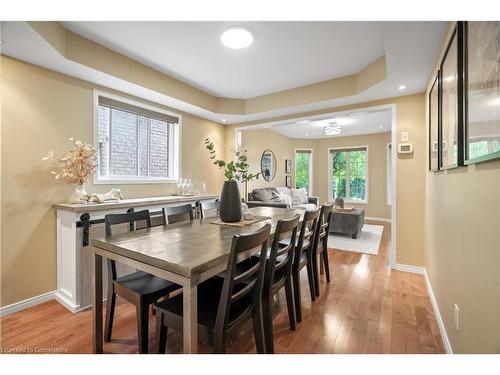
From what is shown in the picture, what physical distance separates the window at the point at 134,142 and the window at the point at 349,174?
5.40 metres

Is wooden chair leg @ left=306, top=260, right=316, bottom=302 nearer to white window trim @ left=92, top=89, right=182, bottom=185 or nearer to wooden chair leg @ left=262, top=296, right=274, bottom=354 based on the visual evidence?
wooden chair leg @ left=262, top=296, right=274, bottom=354

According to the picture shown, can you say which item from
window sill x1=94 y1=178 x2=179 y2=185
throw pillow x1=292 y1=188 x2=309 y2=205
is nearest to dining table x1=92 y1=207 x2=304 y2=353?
window sill x1=94 y1=178 x2=179 y2=185

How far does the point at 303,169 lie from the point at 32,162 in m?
6.68

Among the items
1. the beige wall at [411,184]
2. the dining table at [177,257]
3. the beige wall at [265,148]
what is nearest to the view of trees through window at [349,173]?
the beige wall at [265,148]

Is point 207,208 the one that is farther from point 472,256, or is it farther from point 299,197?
point 299,197

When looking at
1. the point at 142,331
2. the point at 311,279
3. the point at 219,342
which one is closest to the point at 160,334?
the point at 142,331

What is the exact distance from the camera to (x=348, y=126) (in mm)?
6016

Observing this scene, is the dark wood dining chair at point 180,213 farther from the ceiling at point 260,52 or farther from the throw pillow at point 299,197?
the throw pillow at point 299,197

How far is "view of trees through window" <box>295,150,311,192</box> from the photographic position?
25.1ft

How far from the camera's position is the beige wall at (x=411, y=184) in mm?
3029

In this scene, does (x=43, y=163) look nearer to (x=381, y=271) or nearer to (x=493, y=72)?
(x=493, y=72)
